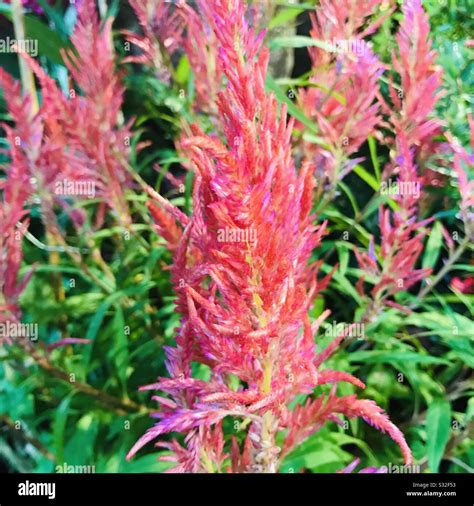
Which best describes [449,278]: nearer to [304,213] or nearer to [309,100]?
[309,100]

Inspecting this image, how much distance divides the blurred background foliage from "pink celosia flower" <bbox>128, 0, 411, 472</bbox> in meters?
0.30

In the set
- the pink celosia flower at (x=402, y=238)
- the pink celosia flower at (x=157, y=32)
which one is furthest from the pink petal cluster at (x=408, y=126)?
the pink celosia flower at (x=157, y=32)

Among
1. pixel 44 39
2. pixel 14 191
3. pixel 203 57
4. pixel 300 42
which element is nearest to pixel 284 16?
pixel 300 42

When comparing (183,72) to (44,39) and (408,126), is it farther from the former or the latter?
(408,126)

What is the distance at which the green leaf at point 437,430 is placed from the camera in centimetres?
95

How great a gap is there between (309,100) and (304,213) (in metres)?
0.47

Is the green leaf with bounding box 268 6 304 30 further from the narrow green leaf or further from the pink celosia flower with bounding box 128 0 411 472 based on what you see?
the pink celosia flower with bounding box 128 0 411 472

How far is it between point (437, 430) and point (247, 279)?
22.1 inches

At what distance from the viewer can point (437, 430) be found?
98 centimetres

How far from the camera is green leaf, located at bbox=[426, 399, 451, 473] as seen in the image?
95cm

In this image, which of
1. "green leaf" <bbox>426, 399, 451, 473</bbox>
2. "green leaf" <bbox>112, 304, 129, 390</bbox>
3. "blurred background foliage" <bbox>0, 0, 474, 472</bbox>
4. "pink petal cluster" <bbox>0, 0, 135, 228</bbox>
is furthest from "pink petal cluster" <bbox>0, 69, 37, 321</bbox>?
"green leaf" <bbox>426, 399, 451, 473</bbox>

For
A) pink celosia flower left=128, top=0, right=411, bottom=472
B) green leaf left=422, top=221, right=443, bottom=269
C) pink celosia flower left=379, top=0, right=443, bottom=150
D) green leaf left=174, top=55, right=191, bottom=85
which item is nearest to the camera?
pink celosia flower left=128, top=0, right=411, bottom=472

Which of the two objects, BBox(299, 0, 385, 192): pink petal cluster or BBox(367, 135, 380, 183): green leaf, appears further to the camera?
BBox(367, 135, 380, 183): green leaf
